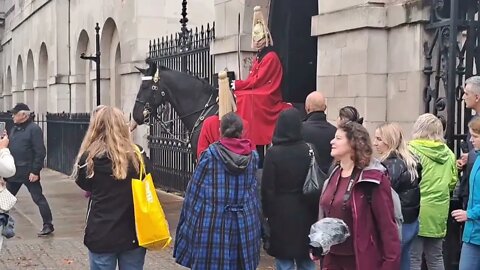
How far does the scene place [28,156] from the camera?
10094 millimetres

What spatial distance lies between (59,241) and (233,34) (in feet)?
13.7

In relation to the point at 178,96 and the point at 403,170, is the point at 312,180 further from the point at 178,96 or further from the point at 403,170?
the point at 178,96

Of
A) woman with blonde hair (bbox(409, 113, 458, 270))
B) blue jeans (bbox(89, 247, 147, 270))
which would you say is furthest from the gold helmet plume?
blue jeans (bbox(89, 247, 147, 270))

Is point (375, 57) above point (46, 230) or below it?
above

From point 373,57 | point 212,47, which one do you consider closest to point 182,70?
point 212,47

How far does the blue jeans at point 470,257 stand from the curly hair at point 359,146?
161 cm

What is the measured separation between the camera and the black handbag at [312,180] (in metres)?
5.56

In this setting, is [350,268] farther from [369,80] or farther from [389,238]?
[369,80]

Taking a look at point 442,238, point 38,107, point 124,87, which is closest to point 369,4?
point 442,238

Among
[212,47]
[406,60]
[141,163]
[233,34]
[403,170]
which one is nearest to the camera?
[141,163]

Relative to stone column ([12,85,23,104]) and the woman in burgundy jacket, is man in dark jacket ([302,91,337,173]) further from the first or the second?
stone column ([12,85,23,104])

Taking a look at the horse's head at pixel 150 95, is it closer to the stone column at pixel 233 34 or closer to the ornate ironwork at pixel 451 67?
the stone column at pixel 233 34

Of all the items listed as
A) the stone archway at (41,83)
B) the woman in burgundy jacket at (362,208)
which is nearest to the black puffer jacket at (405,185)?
the woman in burgundy jacket at (362,208)

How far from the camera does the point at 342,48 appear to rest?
27.5 feet
